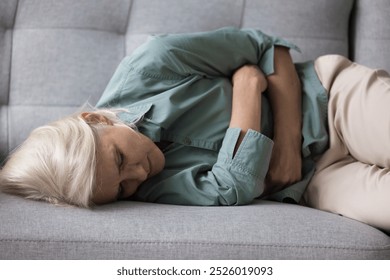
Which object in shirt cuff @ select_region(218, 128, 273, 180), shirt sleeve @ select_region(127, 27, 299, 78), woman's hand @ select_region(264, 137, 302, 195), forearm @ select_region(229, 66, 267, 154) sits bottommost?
woman's hand @ select_region(264, 137, 302, 195)

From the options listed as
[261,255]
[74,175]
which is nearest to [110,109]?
[74,175]

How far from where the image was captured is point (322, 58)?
1.55 metres

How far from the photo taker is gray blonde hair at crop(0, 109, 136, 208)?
3.83 feet

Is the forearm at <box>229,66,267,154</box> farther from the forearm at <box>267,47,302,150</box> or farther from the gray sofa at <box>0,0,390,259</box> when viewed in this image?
the gray sofa at <box>0,0,390,259</box>

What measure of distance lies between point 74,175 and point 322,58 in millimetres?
762

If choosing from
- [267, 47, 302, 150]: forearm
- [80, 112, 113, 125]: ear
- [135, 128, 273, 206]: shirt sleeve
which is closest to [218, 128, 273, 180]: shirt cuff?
[135, 128, 273, 206]: shirt sleeve

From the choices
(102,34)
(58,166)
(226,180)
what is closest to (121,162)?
(58,166)

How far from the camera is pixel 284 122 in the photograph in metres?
1.44

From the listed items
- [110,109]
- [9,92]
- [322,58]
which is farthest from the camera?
[9,92]

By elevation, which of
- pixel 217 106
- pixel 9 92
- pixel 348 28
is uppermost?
pixel 348 28

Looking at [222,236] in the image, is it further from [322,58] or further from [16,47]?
[16,47]

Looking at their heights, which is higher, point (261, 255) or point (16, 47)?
point (16, 47)

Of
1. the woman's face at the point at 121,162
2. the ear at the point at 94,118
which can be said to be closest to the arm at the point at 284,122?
the woman's face at the point at 121,162

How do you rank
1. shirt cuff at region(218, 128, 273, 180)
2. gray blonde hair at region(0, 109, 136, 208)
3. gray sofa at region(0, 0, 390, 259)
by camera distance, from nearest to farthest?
1. gray blonde hair at region(0, 109, 136, 208)
2. shirt cuff at region(218, 128, 273, 180)
3. gray sofa at region(0, 0, 390, 259)
